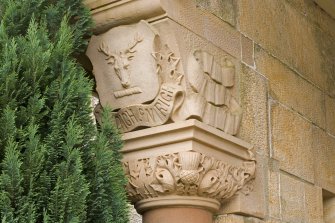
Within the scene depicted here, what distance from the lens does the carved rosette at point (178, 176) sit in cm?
252

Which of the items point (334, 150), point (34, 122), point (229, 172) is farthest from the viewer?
point (334, 150)

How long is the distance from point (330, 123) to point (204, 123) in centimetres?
129

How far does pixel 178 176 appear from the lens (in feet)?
8.25

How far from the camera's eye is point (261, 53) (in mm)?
3162

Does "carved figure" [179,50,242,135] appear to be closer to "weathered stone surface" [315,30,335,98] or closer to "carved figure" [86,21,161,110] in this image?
"carved figure" [86,21,161,110]

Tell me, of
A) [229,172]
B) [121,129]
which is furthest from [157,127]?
[229,172]

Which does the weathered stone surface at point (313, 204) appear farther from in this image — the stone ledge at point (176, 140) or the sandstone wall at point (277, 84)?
the stone ledge at point (176, 140)

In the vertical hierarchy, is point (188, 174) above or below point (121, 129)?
below

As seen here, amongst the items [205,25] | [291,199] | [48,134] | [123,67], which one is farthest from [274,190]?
[48,134]

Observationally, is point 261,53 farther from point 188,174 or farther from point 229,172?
point 188,174

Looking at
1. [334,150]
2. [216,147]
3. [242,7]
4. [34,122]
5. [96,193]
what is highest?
[242,7]

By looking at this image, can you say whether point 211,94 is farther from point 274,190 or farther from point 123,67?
point 274,190

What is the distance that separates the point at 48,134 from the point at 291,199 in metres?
1.38

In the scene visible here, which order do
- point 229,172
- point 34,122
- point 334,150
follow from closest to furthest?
point 34,122 < point 229,172 < point 334,150
